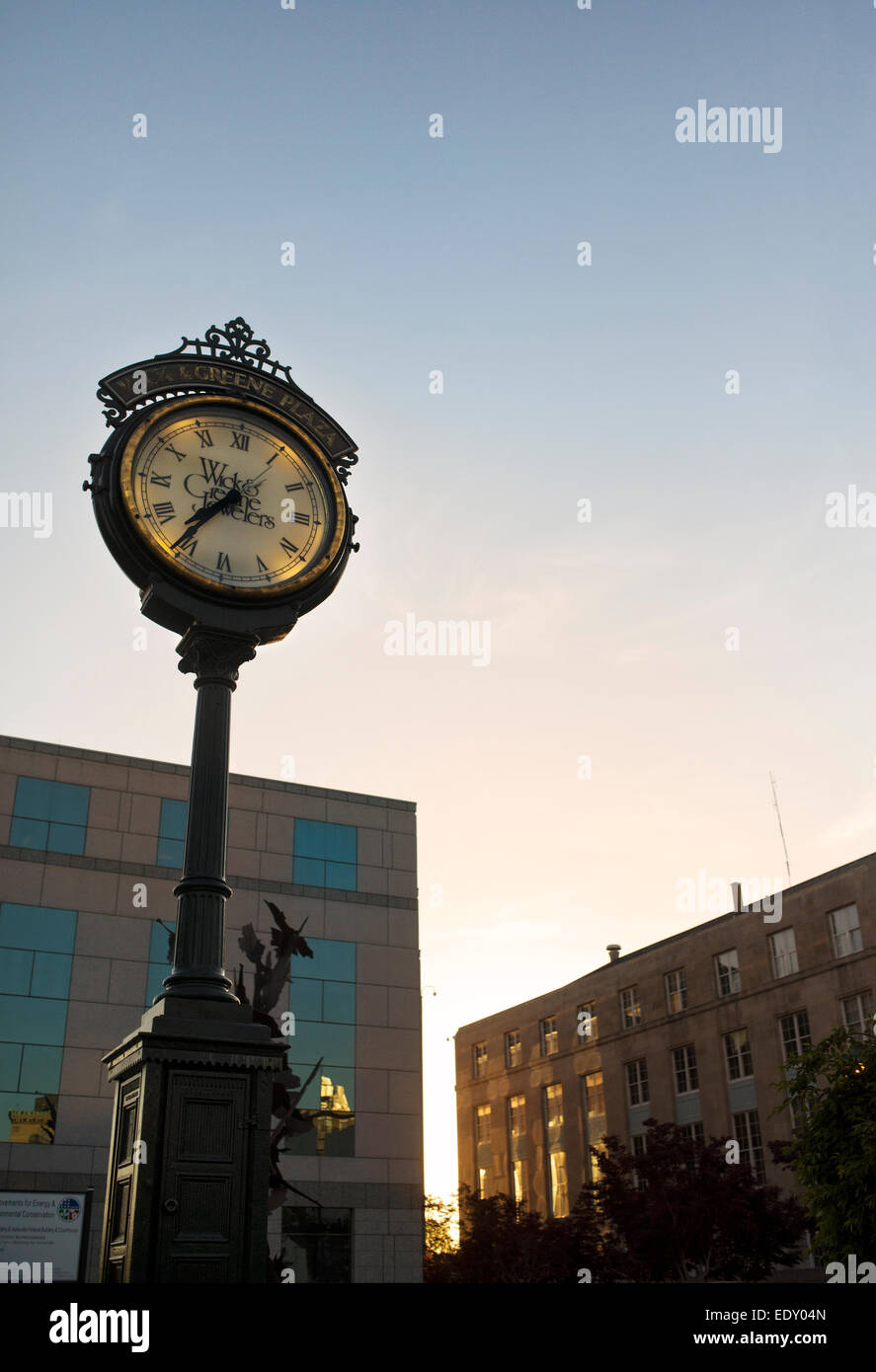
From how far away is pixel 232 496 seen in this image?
8797 millimetres

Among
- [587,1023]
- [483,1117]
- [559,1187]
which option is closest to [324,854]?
[587,1023]

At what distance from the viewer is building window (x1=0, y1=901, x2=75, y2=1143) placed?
27.5m

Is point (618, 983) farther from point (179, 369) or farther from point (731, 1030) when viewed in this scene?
point (179, 369)

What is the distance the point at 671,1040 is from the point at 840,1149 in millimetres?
35198

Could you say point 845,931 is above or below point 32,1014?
above

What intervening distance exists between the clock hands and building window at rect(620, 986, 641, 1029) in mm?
54913

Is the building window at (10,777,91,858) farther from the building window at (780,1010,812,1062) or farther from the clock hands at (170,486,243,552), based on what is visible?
the building window at (780,1010,812,1062)

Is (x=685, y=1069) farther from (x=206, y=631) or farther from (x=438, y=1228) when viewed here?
(x=206, y=631)

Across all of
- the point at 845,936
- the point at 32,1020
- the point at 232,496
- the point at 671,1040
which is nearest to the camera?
the point at 232,496

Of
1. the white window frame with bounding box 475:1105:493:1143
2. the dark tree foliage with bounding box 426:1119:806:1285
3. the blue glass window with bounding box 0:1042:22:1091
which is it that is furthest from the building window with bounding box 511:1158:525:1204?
the blue glass window with bounding box 0:1042:22:1091

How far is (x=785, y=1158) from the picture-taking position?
2792 centimetres
